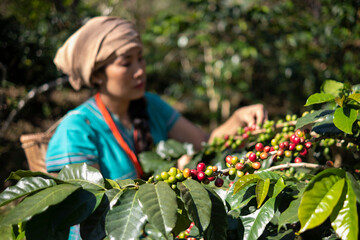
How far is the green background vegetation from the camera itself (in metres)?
2.49

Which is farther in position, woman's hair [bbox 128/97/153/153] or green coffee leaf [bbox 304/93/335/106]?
woman's hair [bbox 128/97/153/153]

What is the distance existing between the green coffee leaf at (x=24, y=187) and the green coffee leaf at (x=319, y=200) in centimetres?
54

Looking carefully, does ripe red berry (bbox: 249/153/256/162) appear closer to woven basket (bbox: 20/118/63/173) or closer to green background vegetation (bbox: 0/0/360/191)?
woven basket (bbox: 20/118/63/173)

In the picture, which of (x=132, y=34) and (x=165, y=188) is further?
(x=132, y=34)

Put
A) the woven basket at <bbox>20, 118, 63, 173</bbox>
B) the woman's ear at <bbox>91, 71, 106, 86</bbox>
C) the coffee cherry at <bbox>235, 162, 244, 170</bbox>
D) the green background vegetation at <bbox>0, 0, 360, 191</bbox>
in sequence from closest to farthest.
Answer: the coffee cherry at <bbox>235, 162, 244, 170</bbox> < the woven basket at <bbox>20, 118, 63, 173</bbox> < the woman's ear at <bbox>91, 71, 106, 86</bbox> < the green background vegetation at <bbox>0, 0, 360, 191</bbox>

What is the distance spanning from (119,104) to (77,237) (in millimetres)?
938

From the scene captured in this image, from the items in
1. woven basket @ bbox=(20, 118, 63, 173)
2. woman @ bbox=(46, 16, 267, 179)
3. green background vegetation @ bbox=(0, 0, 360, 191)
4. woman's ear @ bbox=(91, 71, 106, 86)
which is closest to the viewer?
woman @ bbox=(46, 16, 267, 179)

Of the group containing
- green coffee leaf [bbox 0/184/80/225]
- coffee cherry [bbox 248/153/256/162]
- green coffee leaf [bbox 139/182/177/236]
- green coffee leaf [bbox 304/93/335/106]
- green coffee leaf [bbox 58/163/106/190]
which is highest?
green coffee leaf [bbox 304/93/335/106]

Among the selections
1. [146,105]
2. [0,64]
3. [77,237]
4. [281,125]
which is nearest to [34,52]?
[0,64]

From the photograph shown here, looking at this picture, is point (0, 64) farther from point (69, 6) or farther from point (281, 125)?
point (281, 125)

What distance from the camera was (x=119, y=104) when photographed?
2064 millimetres

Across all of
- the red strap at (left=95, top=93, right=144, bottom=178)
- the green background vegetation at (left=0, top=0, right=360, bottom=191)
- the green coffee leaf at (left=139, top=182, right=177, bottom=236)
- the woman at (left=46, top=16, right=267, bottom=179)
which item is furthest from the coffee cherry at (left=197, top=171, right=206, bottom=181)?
the green background vegetation at (left=0, top=0, right=360, bottom=191)

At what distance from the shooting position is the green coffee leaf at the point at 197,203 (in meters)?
0.70

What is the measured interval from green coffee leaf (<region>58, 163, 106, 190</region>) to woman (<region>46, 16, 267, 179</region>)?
0.81 meters
